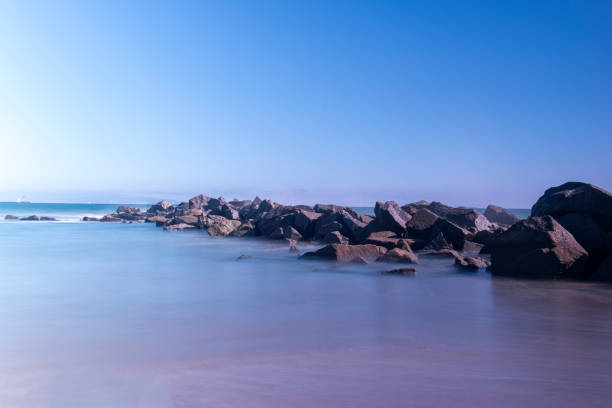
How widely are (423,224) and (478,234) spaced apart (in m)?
2.22

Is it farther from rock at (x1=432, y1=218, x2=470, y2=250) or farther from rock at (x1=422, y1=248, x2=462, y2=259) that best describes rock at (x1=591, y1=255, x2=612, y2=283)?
rock at (x1=432, y1=218, x2=470, y2=250)

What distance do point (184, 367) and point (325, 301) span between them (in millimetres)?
3545

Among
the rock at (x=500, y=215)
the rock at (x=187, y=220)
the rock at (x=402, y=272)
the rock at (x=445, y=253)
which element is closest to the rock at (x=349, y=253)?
the rock at (x=445, y=253)

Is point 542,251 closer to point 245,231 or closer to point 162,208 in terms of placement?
point 245,231

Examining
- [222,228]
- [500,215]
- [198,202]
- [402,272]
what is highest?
[198,202]

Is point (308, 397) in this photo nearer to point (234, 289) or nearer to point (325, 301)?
point (325, 301)

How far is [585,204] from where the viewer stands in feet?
35.2

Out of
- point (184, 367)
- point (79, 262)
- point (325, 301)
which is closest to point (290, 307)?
point (325, 301)

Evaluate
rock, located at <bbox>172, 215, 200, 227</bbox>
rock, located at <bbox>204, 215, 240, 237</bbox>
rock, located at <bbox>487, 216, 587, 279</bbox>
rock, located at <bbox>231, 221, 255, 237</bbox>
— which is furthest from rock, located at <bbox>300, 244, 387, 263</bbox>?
rock, located at <bbox>172, 215, 200, 227</bbox>

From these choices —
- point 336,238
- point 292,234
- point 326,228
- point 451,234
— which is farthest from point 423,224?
point 292,234

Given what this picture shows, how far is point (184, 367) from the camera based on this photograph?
3.99 m

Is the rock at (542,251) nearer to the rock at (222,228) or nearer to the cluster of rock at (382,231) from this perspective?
the cluster of rock at (382,231)

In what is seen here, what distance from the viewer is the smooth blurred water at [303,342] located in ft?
11.3

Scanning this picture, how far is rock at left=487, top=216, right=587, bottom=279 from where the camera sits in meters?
9.04
